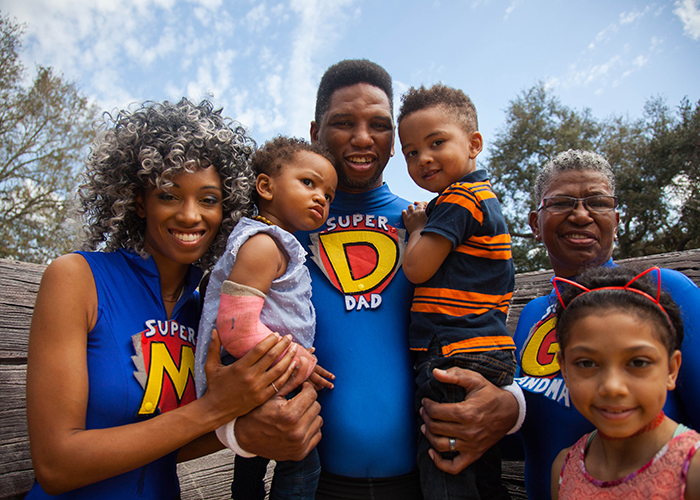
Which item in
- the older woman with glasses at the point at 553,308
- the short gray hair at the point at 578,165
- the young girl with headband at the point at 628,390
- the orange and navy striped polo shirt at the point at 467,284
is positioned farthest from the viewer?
the short gray hair at the point at 578,165

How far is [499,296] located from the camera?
204cm

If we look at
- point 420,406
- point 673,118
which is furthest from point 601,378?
point 673,118

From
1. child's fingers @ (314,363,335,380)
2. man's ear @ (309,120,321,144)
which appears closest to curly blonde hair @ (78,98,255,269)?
man's ear @ (309,120,321,144)

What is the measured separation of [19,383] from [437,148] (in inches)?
90.1

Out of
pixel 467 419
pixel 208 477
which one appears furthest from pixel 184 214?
pixel 208 477

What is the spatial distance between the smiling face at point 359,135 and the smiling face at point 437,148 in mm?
230

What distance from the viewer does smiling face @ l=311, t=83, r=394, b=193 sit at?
2506 mm

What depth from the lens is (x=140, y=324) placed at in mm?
1844

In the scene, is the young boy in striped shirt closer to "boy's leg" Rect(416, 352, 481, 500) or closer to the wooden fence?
"boy's leg" Rect(416, 352, 481, 500)

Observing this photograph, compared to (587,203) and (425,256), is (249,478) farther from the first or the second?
(587,203)

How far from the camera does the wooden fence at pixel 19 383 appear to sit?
190 cm

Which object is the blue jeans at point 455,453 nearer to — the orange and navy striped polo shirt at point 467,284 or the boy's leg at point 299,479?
the orange and navy striped polo shirt at point 467,284

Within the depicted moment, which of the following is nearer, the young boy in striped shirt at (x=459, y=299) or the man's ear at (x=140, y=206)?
the young boy in striped shirt at (x=459, y=299)

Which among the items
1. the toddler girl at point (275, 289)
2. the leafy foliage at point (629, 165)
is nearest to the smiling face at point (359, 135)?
the toddler girl at point (275, 289)
